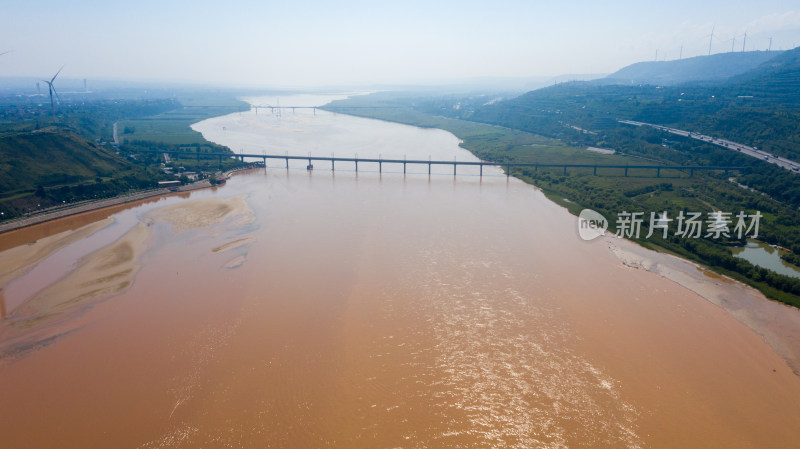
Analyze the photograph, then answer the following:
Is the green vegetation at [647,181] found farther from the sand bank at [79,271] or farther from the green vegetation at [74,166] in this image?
the green vegetation at [74,166]

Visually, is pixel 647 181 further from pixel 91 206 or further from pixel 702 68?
pixel 702 68

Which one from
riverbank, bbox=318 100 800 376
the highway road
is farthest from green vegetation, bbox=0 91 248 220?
the highway road

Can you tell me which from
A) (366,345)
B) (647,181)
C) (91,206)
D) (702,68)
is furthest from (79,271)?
(702,68)

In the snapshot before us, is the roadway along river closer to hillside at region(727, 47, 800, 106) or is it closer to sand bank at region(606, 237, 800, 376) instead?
sand bank at region(606, 237, 800, 376)

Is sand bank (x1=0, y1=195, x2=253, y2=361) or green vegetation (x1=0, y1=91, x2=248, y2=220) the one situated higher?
green vegetation (x1=0, y1=91, x2=248, y2=220)

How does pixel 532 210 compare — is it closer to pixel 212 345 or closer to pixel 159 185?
pixel 212 345
